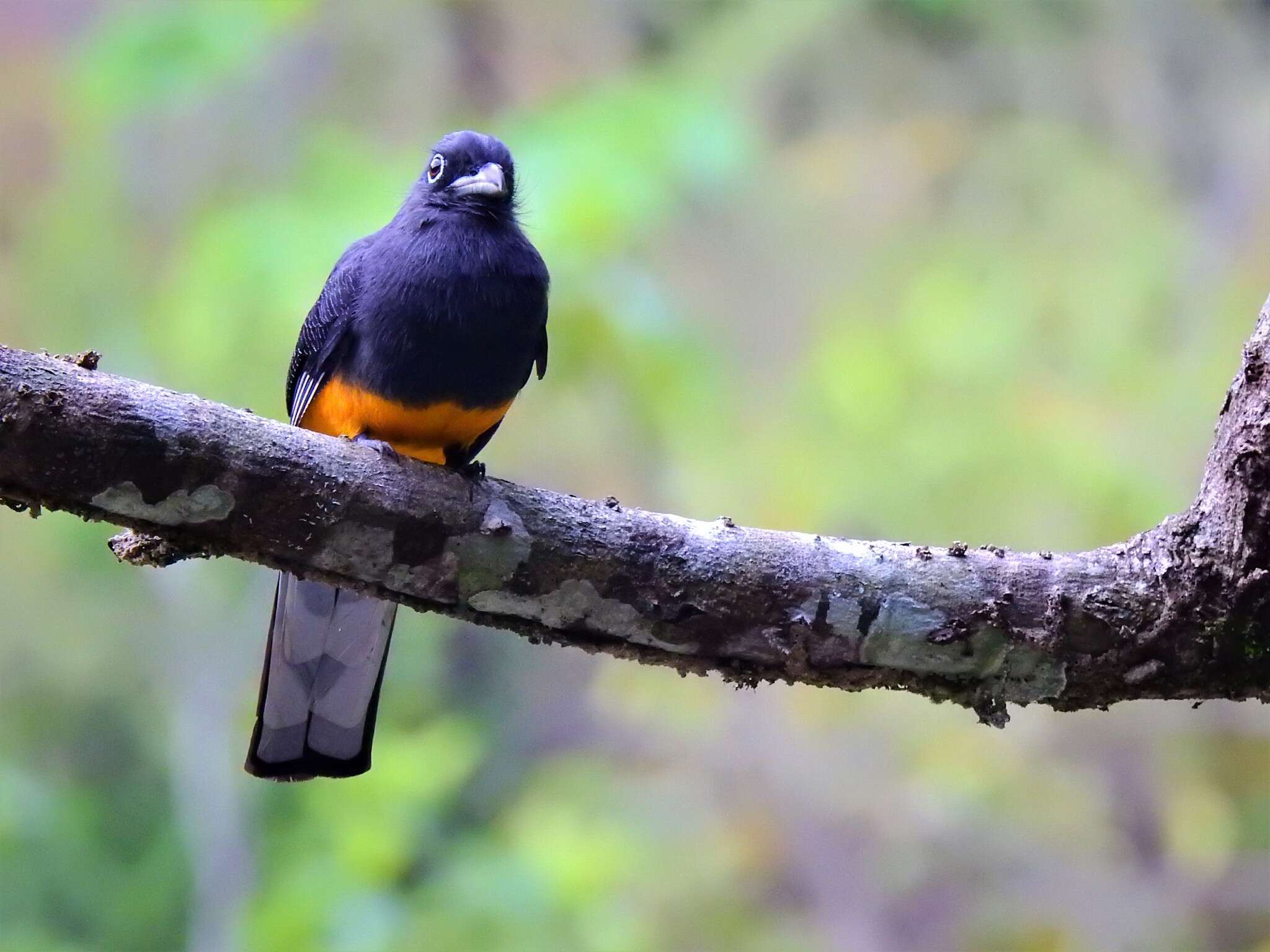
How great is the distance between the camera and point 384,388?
2.66 meters

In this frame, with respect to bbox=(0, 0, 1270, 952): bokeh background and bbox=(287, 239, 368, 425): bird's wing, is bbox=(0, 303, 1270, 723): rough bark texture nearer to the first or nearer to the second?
bbox=(287, 239, 368, 425): bird's wing

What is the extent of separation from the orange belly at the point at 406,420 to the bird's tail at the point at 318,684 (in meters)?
0.34

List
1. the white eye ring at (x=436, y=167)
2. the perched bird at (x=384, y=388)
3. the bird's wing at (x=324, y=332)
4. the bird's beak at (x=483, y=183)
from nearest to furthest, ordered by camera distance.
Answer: the perched bird at (x=384, y=388)
the bird's wing at (x=324, y=332)
the bird's beak at (x=483, y=183)
the white eye ring at (x=436, y=167)

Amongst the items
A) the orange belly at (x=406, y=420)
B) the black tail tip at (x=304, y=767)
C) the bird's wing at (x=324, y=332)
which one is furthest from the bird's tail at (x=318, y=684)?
the bird's wing at (x=324, y=332)

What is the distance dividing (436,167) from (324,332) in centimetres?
51

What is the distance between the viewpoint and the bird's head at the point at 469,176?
2955mm

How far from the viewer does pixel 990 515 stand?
5918mm

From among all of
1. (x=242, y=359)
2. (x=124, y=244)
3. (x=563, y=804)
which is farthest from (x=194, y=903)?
(x=124, y=244)

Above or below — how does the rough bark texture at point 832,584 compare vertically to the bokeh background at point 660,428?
below

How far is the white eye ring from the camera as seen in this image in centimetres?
308

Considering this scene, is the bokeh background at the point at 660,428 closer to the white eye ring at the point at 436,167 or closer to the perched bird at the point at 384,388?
the white eye ring at the point at 436,167

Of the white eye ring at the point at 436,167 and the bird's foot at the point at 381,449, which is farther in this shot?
the white eye ring at the point at 436,167

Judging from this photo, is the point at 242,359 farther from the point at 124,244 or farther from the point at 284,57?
the point at 284,57

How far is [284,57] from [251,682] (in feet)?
10.3
